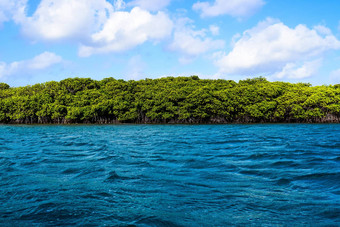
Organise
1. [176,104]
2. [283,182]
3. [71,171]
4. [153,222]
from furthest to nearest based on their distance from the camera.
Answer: [176,104], [71,171], [283,182], [153,222]

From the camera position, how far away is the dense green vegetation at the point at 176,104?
6662 cm

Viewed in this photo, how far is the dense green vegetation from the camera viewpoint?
66625mm

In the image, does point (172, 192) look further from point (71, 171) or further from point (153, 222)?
point (71, 171)

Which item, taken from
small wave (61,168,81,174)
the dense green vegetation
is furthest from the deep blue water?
the dense green vegetation

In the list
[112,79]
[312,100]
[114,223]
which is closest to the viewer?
[114,223]

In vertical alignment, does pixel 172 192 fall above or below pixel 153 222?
above

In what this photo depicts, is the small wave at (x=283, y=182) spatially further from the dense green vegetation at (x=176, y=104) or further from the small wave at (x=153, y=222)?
the dense green vegetation at (x=176, y=104)

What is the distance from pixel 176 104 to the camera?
7138 centimetres

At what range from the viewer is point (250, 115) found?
68188 mm

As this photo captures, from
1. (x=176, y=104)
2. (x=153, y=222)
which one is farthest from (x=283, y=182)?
(x=176, y=104)

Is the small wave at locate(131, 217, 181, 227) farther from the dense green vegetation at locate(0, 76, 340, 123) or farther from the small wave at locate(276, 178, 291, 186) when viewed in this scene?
the dense green vegetation at locate(0, 76, 340, 123)

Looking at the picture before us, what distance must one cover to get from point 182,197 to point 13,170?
302 inches

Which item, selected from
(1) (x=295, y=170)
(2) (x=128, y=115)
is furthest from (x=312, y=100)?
(1) (x=295, y=170)

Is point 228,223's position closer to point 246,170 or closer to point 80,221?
point 80,221
